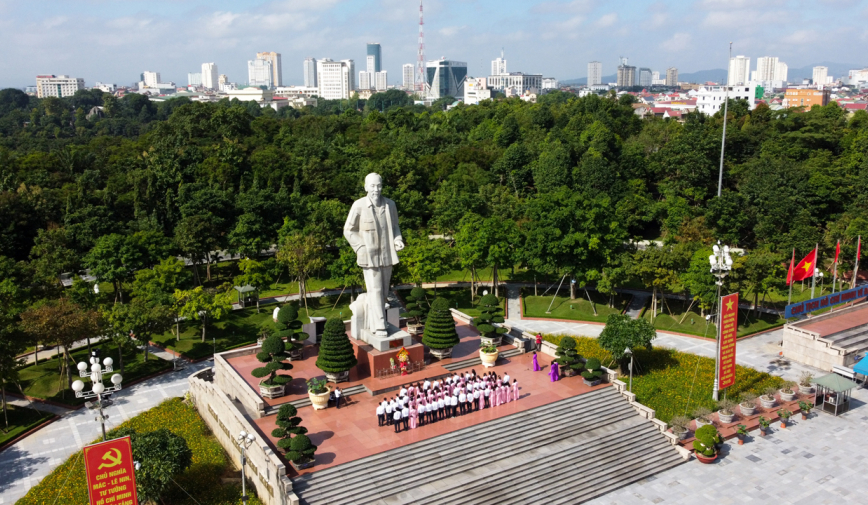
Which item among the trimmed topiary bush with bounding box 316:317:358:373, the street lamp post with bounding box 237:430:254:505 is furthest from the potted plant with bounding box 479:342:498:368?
the street lamp post with bounding box 237:430:254:505

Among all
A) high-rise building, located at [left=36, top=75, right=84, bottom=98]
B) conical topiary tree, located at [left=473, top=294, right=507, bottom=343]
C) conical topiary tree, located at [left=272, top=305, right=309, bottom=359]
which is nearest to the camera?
conical topiary tree, located at [left=272, top=305, right=309, bottom=359]

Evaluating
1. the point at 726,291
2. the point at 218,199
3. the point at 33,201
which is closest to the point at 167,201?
the point at 218,199

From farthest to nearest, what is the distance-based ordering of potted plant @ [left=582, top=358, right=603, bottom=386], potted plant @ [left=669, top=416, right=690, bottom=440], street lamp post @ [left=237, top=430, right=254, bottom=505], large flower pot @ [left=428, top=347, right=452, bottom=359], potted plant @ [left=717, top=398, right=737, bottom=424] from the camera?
large flower pot @ [left=428, top=347, right=452, bottom=359], potted plant @ [left=582, top=358, right=603, bottom=386], potted plant @ [left=717, top=398, right=737, bottom=424], potted plant @ [left=669, top=416, right=690, bottom=440], street lamp post @ [left=237, top=430, right=254, bottom=505]

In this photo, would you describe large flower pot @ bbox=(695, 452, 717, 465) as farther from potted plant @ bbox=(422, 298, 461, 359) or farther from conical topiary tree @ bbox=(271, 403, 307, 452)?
conical topiary tree @ bbox=(271, 403, 307, 452)

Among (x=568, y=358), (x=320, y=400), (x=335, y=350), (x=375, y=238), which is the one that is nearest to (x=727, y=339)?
(x=568, y=358)

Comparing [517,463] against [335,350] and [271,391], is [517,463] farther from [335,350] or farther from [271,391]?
[271,391]

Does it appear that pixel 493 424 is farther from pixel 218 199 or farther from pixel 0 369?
pixel 218 199
